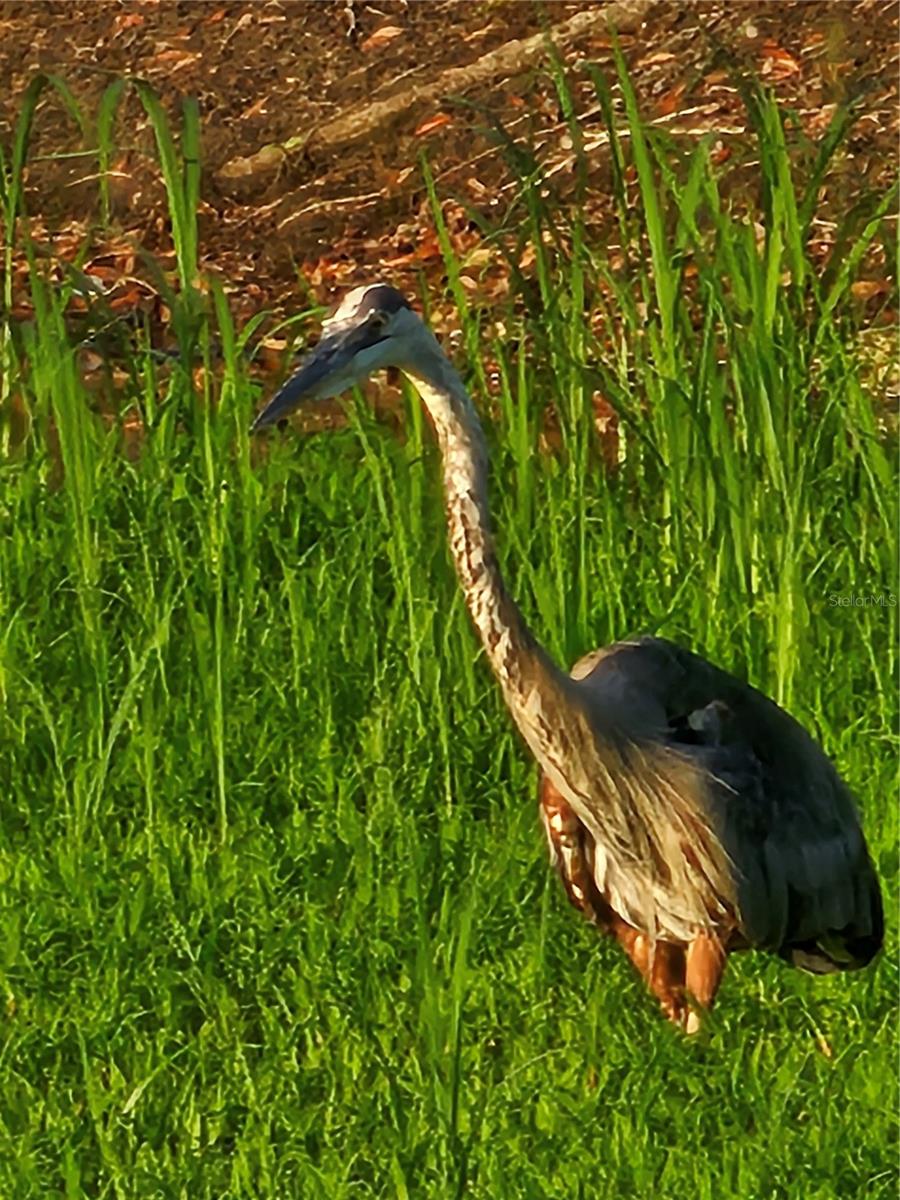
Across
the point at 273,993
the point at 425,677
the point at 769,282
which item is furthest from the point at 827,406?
the point at 273,993

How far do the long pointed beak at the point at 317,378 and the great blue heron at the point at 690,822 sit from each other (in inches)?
22.5

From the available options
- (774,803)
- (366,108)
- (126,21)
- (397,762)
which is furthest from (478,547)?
(126,21)

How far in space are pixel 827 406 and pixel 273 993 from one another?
1843mm

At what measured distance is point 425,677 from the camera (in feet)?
15.6

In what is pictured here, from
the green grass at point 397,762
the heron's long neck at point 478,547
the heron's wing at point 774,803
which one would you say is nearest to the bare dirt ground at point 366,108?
the green grass at point 397,762

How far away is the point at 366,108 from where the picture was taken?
8.87 metres

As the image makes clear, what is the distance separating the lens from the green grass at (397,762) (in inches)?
145

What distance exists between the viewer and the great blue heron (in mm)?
4086

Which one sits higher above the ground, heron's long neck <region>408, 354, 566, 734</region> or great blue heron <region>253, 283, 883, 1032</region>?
heron's long neck <region>408, 354, 566, 734</region>

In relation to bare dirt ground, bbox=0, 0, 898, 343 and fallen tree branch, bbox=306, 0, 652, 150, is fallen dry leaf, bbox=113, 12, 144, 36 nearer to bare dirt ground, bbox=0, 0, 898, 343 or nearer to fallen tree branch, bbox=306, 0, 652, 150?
bare dirt ground, bbox=0, 0, 898, 343

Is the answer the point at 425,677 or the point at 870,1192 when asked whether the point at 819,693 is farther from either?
the point at 870,1192

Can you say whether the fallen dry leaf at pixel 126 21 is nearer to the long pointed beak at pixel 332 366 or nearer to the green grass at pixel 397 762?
the green grass at pixel 397 762

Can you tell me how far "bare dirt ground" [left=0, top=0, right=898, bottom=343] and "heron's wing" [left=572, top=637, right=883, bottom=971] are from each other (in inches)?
137

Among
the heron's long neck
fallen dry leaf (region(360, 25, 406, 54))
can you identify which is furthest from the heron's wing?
fallen dry leaf (region(360, 25, 406, 54))
